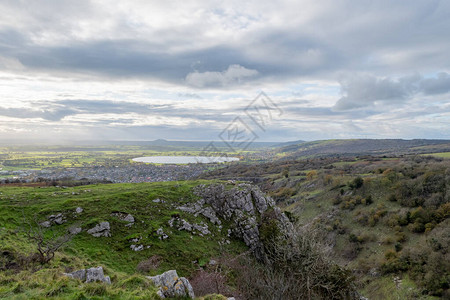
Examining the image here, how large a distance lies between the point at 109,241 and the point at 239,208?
56.2 ft

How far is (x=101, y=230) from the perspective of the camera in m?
22.6

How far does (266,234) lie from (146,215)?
15334mm

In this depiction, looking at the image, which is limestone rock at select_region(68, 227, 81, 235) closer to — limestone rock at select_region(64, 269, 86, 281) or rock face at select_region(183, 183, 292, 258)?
limestone rock at select_region(64, 269, 86, 281)

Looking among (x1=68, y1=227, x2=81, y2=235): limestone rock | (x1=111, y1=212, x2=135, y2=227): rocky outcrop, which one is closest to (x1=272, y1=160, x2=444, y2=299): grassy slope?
(x1=111, y1=212, x2=135, y2=227): rocky outcrop

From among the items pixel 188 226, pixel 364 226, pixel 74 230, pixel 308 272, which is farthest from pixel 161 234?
pixel 364 226

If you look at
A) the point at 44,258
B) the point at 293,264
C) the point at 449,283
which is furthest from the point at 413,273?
the point at 44,258

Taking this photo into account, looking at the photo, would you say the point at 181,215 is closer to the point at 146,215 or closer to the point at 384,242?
the point at 146,215

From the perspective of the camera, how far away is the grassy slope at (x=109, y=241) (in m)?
11.8

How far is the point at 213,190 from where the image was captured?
34.2 m

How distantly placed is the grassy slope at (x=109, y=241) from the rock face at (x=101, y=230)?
477 mm

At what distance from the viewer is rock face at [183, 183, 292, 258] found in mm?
29391

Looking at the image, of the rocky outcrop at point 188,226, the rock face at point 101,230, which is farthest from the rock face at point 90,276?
the rocky outcrop at point 188,226

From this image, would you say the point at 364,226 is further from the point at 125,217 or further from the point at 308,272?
the point at 125,217

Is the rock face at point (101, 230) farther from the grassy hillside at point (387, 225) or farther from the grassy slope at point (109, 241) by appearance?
the grassy hillside at point (387, 225)
